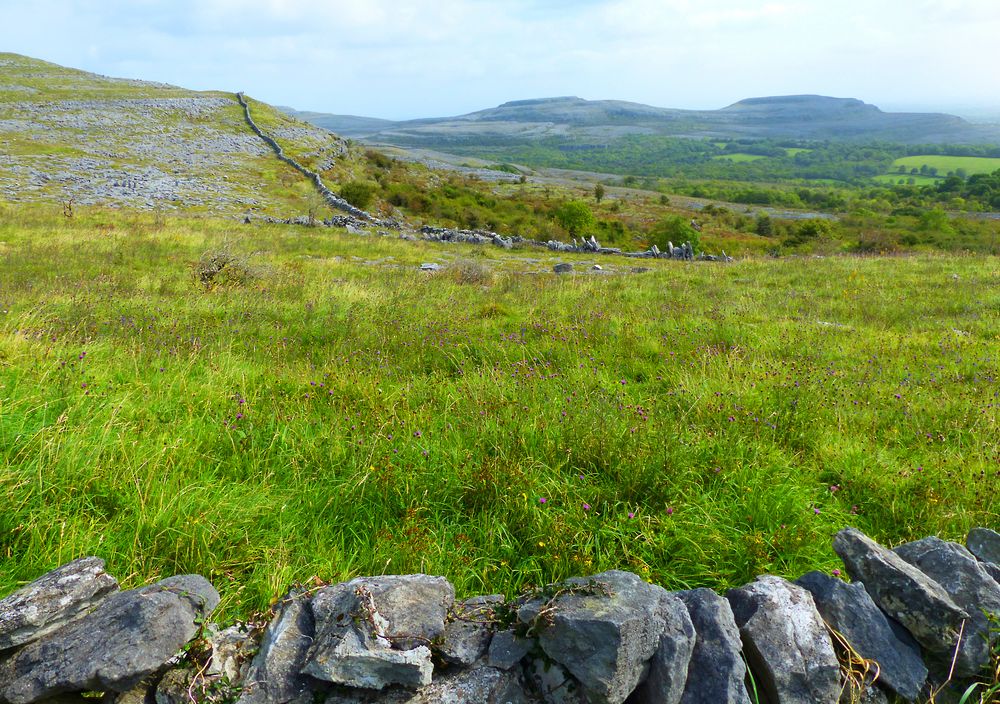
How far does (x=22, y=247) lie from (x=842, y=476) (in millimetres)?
18519

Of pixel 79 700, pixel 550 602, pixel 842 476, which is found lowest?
pixel 842 476

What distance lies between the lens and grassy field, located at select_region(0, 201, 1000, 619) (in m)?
3.12

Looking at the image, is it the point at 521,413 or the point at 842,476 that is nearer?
the point at 842,476

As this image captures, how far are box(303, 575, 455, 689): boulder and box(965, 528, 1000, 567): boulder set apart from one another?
10.00 feet

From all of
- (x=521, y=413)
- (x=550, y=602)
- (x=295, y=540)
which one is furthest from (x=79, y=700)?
(x=521, y=413)

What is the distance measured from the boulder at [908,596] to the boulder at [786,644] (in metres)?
0.47

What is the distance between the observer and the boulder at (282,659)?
216 centimetres

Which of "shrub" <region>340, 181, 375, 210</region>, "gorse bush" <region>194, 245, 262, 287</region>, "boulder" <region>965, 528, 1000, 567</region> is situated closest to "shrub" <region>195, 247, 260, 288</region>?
"gorse bush" <region>194, 245, 262, 287</region>

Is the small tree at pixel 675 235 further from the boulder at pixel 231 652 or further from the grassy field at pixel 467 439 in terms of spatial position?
the boulder at pixel 231 652

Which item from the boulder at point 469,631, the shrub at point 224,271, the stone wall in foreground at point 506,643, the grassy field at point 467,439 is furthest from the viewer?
the shrub at point 224,271

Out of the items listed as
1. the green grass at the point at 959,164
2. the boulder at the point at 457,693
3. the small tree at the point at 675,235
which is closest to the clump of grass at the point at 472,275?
the boulder at the point at 457,693

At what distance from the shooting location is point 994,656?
246cm

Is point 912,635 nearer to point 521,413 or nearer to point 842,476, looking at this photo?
point 842,476

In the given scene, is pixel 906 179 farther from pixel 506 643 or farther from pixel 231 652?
pixel 231 652
